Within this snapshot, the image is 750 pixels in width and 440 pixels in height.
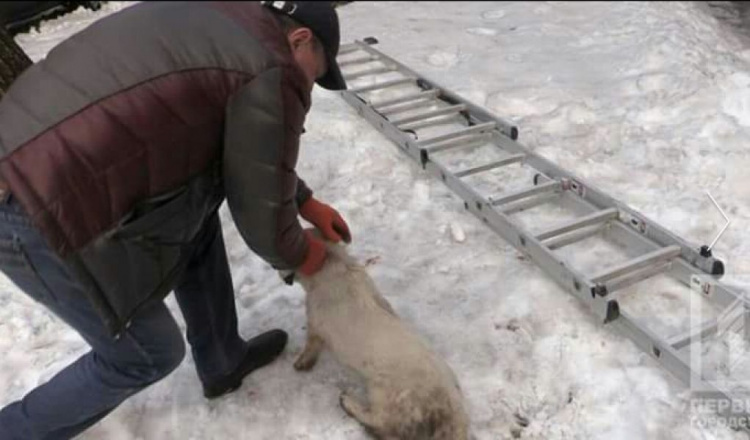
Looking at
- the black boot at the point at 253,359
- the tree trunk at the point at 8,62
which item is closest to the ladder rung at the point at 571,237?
the black boot at the point at 253,359

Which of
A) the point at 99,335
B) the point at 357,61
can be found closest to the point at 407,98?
the point at 357,61

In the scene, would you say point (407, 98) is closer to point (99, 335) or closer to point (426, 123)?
point (426, 123)

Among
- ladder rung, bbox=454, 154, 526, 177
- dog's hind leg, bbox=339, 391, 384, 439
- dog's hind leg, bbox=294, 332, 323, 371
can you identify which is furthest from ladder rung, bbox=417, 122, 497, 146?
dog's hind leg, bbox=339, 391, 384, 439

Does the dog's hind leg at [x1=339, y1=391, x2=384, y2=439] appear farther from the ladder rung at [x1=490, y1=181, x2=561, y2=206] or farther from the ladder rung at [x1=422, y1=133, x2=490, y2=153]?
the ladder rung at [x1=422, y1=133, x2=490, y2=153]

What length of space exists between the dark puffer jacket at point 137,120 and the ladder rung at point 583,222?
7.22 ft

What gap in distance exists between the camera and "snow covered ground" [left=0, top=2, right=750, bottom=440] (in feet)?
10.6

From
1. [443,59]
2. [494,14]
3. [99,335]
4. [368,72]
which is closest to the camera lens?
[99,335]

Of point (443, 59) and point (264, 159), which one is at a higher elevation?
point (264, 159)

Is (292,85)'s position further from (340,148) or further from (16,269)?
(340,148)

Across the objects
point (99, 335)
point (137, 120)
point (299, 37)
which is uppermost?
point (299, 37)

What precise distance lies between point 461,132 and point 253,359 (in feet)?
8.08

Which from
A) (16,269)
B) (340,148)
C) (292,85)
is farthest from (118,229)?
(340,148)

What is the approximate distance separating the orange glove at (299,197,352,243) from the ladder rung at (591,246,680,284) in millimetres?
1340

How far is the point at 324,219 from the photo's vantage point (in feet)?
10.5
